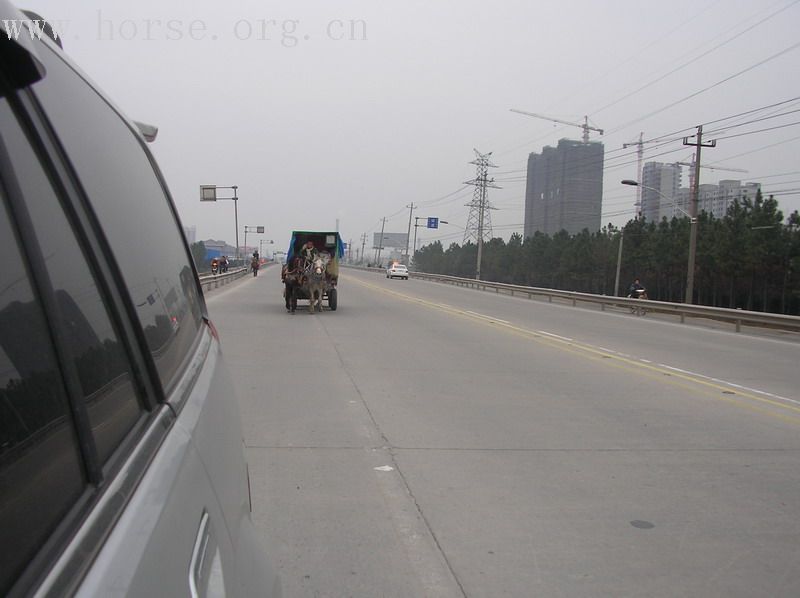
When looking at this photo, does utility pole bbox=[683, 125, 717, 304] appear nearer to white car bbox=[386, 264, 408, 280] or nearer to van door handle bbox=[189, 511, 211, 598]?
van door handle bbox=[189, 511, 211, 598]

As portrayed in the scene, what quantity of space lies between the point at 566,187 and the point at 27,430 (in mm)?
72979

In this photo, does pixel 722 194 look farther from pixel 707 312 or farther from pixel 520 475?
pixel 520 475

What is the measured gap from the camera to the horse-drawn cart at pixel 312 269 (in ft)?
69.6

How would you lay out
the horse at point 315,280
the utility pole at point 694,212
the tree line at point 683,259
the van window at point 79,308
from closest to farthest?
the van window at point 79,308 < the horse at point 315,280 < the utility pole at point 694,212 < the tree line at point 683,259

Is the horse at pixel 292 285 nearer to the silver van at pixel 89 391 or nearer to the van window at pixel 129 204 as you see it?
the van window at pixel 129 204

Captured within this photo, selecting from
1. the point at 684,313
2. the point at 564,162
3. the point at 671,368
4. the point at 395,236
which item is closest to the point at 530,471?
the point at 671,368

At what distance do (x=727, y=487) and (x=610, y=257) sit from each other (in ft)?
232

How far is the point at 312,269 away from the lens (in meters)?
20.9

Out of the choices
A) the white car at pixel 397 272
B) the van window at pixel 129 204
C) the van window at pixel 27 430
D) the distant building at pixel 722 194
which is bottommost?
the white car at pixel 397 272

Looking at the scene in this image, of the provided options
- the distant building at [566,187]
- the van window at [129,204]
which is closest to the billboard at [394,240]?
the distant building at [566,187]

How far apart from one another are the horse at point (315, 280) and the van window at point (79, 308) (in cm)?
1905

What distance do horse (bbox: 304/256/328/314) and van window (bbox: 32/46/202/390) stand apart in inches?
707

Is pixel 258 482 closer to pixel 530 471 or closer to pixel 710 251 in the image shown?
pixel 530 471

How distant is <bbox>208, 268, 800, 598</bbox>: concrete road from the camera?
3.85m
